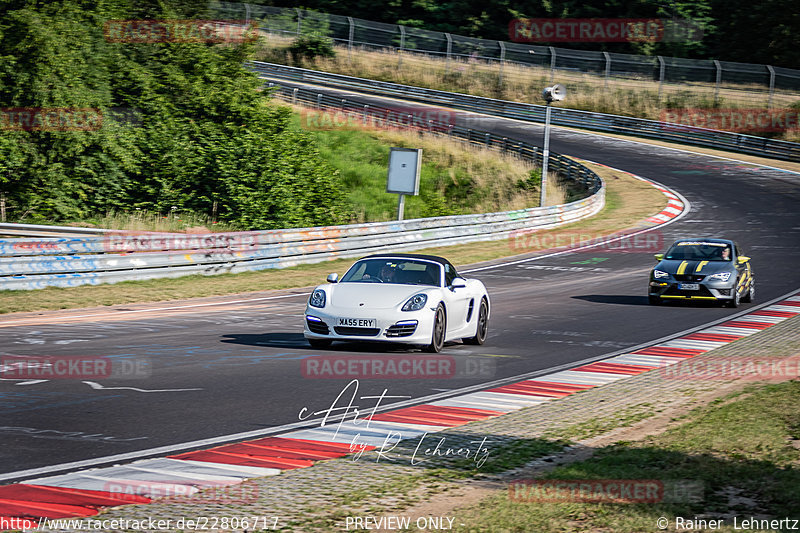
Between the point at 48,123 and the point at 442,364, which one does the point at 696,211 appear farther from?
the point at 442,364

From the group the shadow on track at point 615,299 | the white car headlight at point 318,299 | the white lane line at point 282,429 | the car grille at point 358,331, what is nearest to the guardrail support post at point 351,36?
the shadow on track at point 615,299

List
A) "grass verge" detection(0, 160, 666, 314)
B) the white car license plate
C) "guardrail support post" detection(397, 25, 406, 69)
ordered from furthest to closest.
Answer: "guardrail support post" detection(397, 25, 406, 69) < "grass verge" detection(0, 160, 666, 314) < the white car license plate

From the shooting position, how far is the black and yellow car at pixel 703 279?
1919 cm

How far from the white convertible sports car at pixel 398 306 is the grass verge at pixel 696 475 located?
4.20 m

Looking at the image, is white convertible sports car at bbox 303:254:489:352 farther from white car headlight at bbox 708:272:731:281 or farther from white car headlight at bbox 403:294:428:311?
white car headlight at bbox 708:272:731:281

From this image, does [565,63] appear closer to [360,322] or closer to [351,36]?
[351,36]

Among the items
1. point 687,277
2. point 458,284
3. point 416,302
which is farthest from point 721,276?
point 416,302

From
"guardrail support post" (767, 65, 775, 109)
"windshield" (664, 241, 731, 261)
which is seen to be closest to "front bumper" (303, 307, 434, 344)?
"windshield" (664, 241, 731, 261)

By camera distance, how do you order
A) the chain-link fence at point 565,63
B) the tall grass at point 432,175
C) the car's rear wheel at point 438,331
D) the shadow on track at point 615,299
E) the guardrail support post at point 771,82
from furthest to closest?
the chain-link fence at point 565,63 → the guardrail support post at point 771,82 → the tall grass at point 432,175 → the shadow on track at point 615,299 → the car's rear wheel at point 438,331

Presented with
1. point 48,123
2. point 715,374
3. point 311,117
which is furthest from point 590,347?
point 311,117

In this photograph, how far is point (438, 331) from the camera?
1242 cm

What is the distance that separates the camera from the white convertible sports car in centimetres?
1191

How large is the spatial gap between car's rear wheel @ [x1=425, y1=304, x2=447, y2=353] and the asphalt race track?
0.27 m

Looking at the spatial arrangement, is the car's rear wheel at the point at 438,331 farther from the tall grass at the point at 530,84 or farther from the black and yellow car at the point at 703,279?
the tall grass at the point at 530,84
